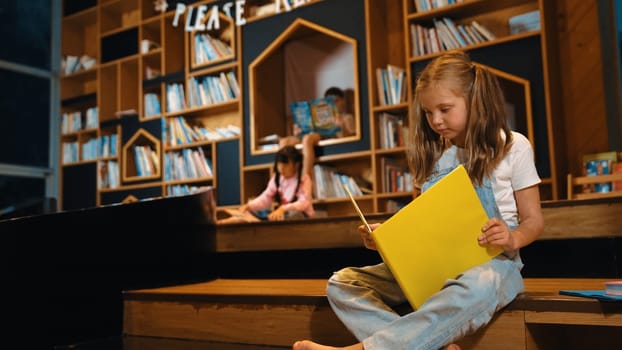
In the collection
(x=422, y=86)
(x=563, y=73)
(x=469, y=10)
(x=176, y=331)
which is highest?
(x=469, y=10)

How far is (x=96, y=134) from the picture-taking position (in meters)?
6.40

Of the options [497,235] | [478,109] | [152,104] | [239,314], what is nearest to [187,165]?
[152,104]

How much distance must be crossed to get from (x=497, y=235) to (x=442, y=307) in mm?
231

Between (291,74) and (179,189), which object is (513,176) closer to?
(291,74)

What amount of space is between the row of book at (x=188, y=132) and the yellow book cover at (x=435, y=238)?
3.74 metres

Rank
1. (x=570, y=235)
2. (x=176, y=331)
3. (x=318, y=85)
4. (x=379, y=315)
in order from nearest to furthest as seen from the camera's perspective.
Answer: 1. (x=379, y=315)
2. (x=570, y=235)
3. (x=176, y=331)
4. (x=318, y=85)

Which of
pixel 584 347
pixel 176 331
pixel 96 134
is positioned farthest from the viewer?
pixel 96 134

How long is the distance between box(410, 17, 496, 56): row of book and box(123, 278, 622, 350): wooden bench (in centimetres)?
218

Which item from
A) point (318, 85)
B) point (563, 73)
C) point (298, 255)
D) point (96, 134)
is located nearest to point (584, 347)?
point (298, 255)

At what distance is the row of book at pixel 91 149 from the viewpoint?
6.08m

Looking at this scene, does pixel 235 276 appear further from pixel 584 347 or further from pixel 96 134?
pixel 96 134

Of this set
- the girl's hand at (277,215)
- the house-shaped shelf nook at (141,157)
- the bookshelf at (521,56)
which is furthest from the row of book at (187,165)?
the bookshelf at (521,56)

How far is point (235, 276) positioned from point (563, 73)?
2.47 metres

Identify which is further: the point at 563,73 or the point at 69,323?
the point at 563,73
